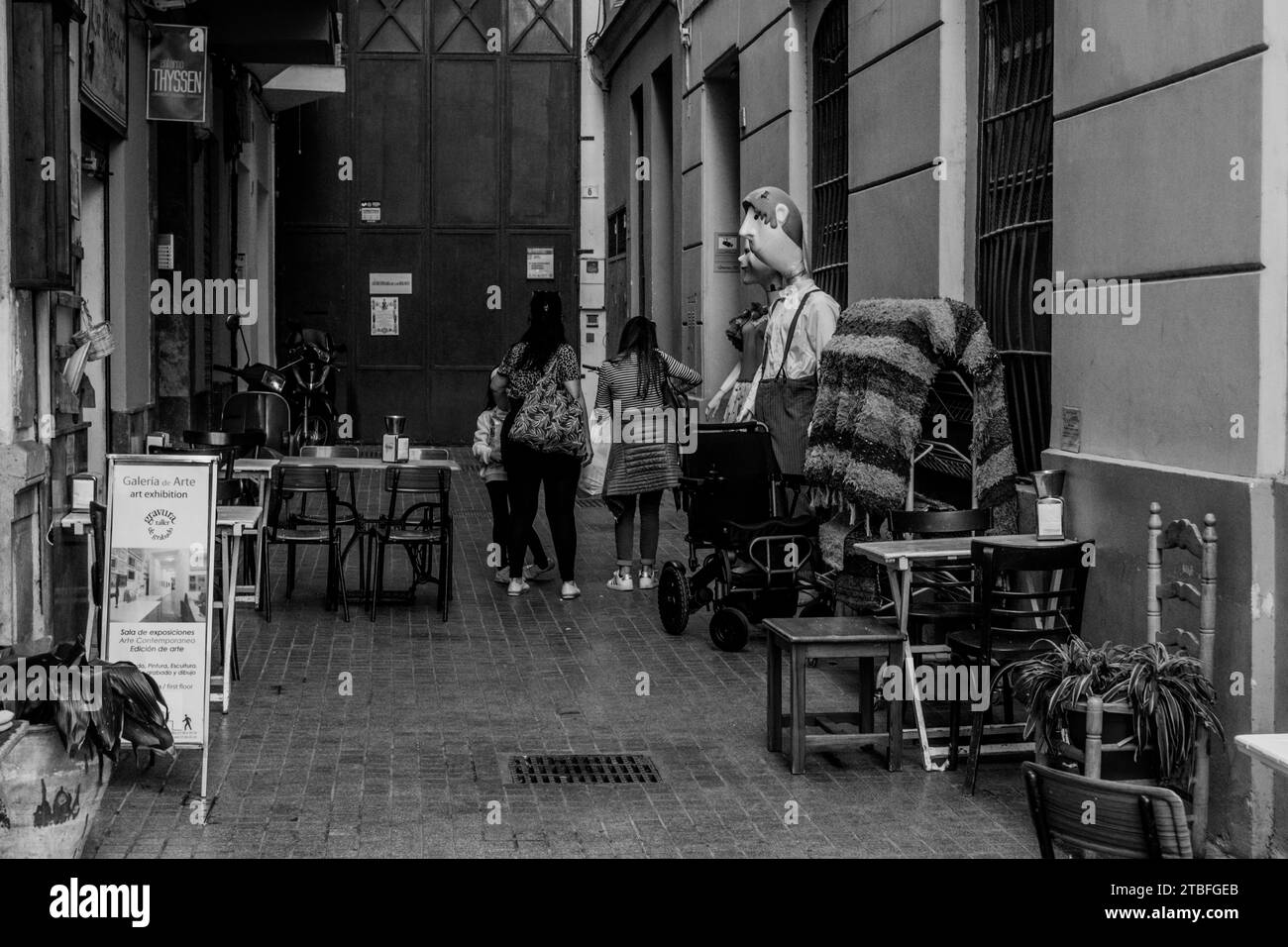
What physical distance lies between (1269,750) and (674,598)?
6.23m

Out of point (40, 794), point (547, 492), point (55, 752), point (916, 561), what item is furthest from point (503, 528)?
point (40, 794)

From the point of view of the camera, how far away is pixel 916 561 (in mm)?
6953

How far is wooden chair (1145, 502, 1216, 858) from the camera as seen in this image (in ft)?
18.7

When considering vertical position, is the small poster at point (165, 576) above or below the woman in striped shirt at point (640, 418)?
below

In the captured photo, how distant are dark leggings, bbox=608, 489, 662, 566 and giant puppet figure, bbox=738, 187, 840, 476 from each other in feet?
4.28

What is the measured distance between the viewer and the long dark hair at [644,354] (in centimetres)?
1106

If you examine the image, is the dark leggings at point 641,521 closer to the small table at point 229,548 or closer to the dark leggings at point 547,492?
the dark leggings at point 547,492

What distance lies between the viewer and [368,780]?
662 cm

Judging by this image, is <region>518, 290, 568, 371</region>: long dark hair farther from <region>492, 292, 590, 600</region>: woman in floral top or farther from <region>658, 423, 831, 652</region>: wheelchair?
<region>658, 423, 831, 652</region>: wheelchair

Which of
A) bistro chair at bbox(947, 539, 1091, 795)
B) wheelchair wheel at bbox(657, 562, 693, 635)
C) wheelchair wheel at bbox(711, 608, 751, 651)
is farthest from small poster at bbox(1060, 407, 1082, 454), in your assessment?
wheelchair wheel at bbox(657, 562, 693, 635)

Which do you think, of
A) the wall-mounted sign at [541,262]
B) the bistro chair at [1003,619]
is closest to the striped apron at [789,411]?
the bistro chair at [1003,619]
